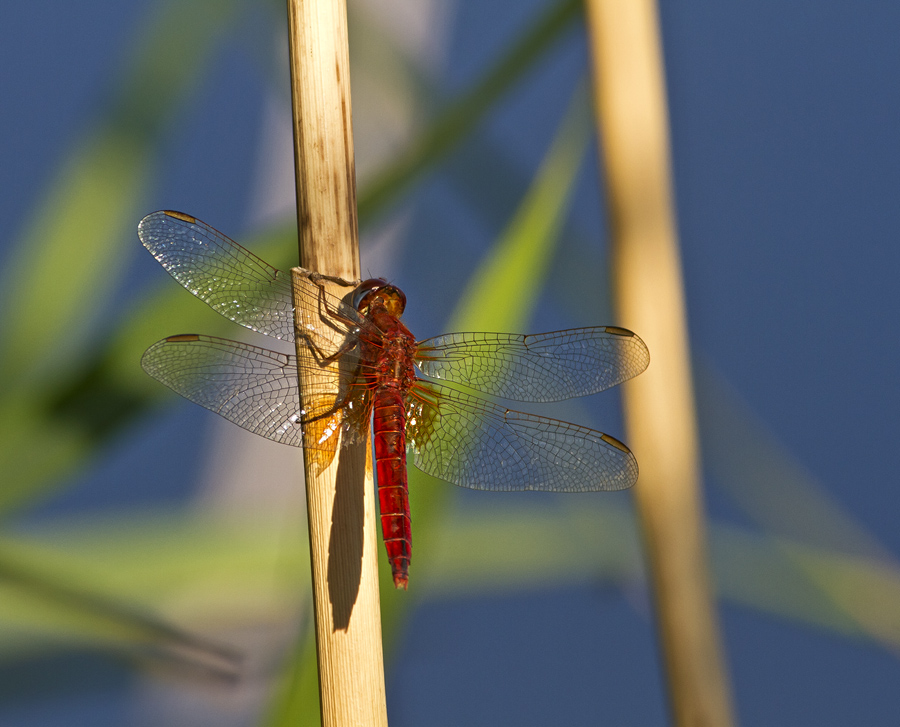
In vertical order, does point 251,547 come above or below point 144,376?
below

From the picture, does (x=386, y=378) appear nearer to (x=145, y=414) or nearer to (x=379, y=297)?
(x=379, y=297)

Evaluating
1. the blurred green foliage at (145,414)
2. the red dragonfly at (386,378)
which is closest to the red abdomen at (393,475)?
the red dragonfly at (386,378)

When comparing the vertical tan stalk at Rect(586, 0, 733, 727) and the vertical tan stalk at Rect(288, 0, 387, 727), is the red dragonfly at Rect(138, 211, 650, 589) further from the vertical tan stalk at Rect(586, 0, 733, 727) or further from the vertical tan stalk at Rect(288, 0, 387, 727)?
the vertical tan stalk at Rect(586, 0, 733, 727)

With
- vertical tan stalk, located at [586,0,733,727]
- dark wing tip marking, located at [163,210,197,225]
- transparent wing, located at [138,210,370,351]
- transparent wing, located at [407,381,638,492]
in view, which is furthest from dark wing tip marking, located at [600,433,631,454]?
dark wing tip marking, located at [163,210,197,225]

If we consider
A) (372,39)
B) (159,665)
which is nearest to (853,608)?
(159,665)

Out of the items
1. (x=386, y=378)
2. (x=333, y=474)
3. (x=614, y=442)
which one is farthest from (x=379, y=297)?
(x=614, y=442)

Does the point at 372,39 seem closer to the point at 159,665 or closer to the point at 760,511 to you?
the point at 159,665
